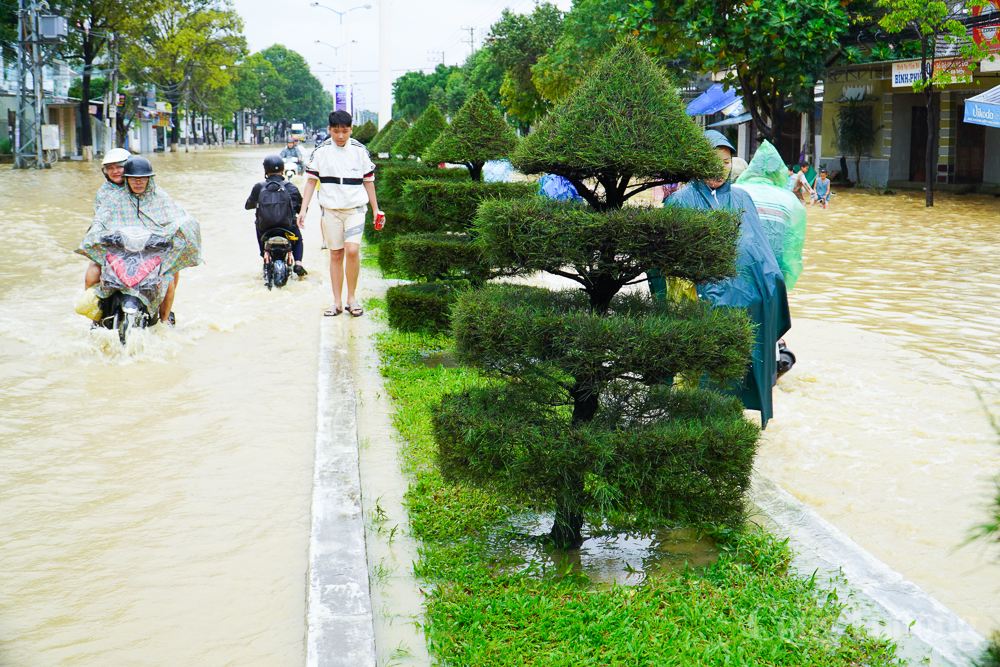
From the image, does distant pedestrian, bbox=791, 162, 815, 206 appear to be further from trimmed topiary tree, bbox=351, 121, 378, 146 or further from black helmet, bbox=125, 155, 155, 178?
black helmet, bbox=125, 155, 155, 178

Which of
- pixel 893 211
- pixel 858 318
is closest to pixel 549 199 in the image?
pixel 858 318

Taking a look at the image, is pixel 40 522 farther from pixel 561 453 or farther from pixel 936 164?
pixel 936 164

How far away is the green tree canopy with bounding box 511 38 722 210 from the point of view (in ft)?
11.8

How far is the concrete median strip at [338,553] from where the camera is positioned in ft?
10.3

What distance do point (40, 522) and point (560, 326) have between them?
2.69 meters

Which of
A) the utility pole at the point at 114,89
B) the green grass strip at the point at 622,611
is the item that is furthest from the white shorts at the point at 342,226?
the utility pole at the point at 114,89

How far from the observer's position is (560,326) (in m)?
3.51

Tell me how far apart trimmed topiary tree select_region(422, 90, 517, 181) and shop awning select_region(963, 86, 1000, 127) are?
13.4m

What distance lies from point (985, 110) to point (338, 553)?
18.0m

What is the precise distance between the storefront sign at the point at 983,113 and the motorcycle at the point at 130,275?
52.0 ft

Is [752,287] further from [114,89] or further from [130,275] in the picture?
[114,89]

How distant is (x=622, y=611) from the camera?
3350mm

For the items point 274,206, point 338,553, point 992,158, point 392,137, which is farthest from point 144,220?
point 992,158

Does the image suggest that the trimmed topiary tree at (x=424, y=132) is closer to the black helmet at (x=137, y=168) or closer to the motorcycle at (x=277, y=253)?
the motorcycle at (x=277, y=253)
